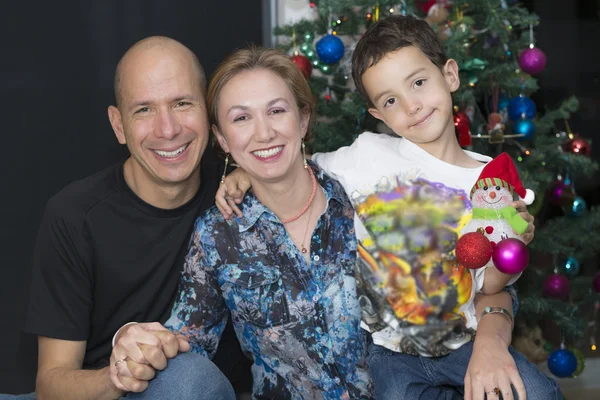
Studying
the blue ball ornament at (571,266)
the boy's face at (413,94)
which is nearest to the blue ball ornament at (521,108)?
the blue ball ornament at (571,266)

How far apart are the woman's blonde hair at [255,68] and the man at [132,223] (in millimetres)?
136

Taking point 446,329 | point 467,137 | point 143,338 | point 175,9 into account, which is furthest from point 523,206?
point 175,9

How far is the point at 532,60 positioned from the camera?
2.96m

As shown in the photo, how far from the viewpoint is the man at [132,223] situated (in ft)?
7.09

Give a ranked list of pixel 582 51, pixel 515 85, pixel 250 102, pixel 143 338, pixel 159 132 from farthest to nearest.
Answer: pixel 582 51 < pixel 515 85 < pixel 159 132 < pixel 250 102 < pixel 143 338

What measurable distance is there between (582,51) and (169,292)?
2.81m

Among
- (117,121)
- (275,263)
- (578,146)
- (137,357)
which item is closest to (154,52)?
(117,121)

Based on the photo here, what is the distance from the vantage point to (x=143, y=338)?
1800 mm

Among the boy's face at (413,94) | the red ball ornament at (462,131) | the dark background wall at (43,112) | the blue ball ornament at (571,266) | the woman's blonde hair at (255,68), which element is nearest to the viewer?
the boy's face at (413,94)

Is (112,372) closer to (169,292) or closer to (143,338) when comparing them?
(143,338)

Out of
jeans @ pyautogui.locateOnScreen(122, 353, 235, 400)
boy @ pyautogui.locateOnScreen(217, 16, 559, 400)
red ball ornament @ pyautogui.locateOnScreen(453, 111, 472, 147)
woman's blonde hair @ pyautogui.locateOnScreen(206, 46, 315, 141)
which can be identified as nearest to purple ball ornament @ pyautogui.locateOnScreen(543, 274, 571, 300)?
red ball ornament @ pyautogui.locateOnScreen(453, 111, 472, 147)

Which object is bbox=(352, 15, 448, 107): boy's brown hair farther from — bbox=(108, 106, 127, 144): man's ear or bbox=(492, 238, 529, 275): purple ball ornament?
bbox=(108, 106, 127, 144): man's ear

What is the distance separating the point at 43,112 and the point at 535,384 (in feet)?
7.57

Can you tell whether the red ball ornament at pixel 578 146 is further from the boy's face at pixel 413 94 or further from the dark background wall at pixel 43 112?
the dark background wall at pixel 43 112
